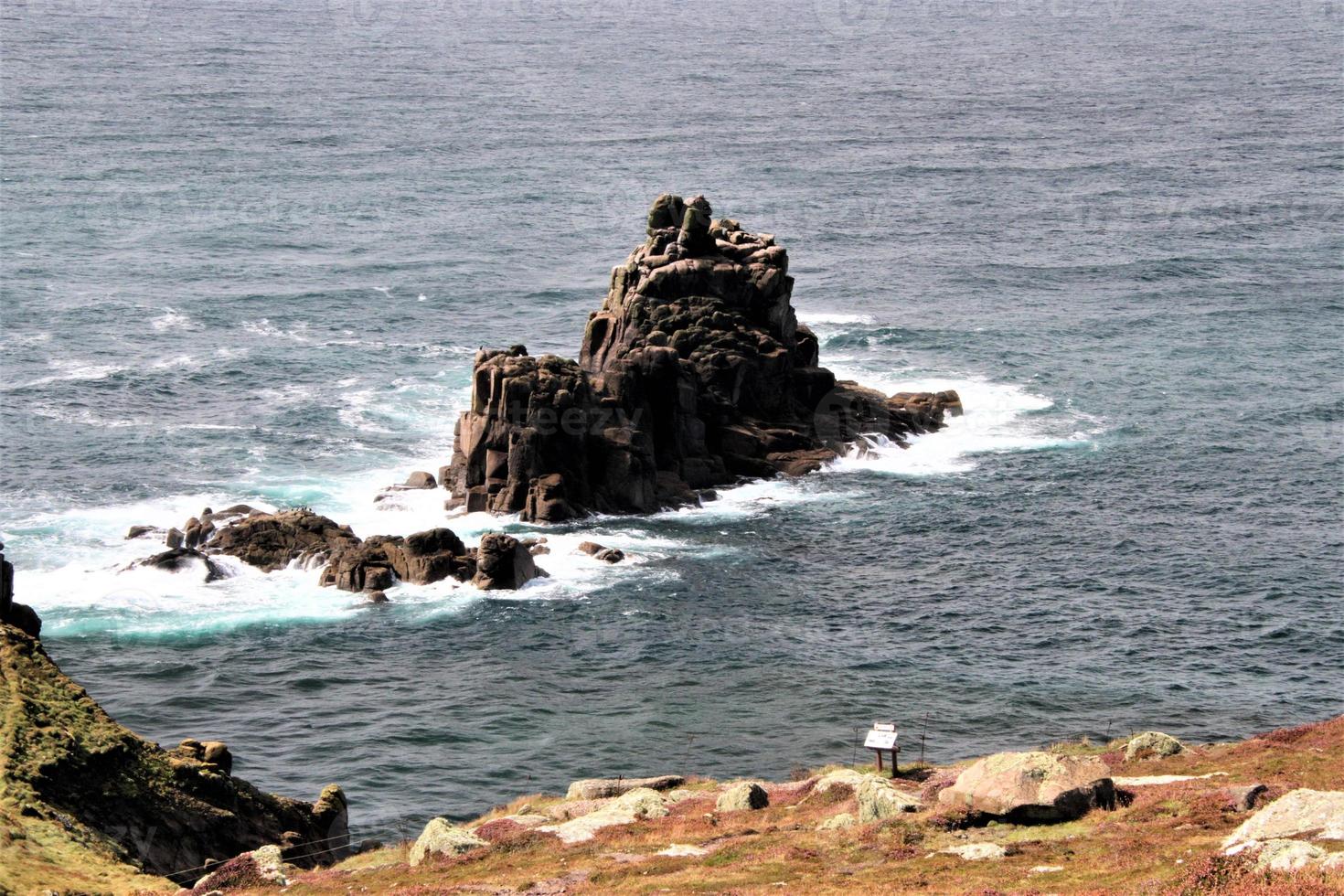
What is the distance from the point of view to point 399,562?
106 metres

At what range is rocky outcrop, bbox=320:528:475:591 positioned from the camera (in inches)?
4104

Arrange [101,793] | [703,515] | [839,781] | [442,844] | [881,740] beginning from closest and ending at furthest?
[101,793] < [442,844] < [839,781] < [881,740] < [703,515]

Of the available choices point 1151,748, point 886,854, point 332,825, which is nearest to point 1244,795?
point 886,854

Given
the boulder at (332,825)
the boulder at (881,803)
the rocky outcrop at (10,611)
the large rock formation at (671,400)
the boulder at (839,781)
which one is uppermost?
the large rock formation at (671,400)

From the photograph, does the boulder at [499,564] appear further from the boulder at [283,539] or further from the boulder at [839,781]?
the boulder at [839,781]

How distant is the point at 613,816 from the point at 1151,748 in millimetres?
22818

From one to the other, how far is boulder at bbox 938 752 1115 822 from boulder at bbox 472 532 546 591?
156 ft

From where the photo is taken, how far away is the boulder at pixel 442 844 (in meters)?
61.2

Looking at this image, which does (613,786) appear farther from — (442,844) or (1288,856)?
(1288,856)

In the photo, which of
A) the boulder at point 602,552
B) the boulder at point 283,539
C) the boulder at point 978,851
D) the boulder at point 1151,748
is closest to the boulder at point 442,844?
the boulder at point 978,851

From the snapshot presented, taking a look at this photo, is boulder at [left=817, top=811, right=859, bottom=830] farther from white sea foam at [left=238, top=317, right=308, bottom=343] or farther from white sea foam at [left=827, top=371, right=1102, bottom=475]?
white sea foam at [left=238, top=317, right=308, bottom=343]

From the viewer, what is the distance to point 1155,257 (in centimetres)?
17862

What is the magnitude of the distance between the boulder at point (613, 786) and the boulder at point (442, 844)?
29.9 feet

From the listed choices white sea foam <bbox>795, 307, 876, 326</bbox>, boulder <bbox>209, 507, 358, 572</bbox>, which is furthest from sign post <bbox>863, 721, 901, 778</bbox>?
white sea foam <bbox>795, 307, 876, 326</bbox>
